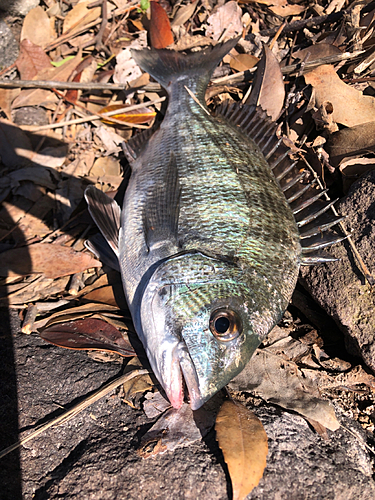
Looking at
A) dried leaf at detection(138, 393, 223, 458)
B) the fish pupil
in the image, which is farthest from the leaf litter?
the fish pupil

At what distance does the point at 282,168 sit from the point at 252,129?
20.8 inches

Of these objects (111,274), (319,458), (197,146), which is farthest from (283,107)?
(319,458)

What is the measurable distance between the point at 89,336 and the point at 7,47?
3.53 meters

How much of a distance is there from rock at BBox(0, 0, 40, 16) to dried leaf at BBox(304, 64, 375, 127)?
10.7ft

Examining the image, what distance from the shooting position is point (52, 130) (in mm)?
4051

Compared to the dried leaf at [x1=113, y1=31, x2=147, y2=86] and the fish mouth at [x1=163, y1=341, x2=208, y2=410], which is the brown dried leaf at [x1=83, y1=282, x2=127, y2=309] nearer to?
the fish mouth at [x1=163, y1=341, x2=208, y2=410]

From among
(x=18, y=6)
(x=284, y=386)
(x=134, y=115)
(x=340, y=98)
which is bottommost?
(x=284, y=386)

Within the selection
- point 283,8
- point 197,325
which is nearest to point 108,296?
point 197,325

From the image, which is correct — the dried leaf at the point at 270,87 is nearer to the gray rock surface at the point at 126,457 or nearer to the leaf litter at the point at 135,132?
the leaf litter at the point at 135,132

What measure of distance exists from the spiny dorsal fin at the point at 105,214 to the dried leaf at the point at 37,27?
238 centimetres

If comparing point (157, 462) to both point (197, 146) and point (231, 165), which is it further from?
point (197, 146)

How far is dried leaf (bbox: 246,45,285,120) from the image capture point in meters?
3.64

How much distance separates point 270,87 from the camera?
3.68 metres

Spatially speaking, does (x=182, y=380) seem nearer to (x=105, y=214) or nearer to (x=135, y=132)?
(x=105, y=214)
